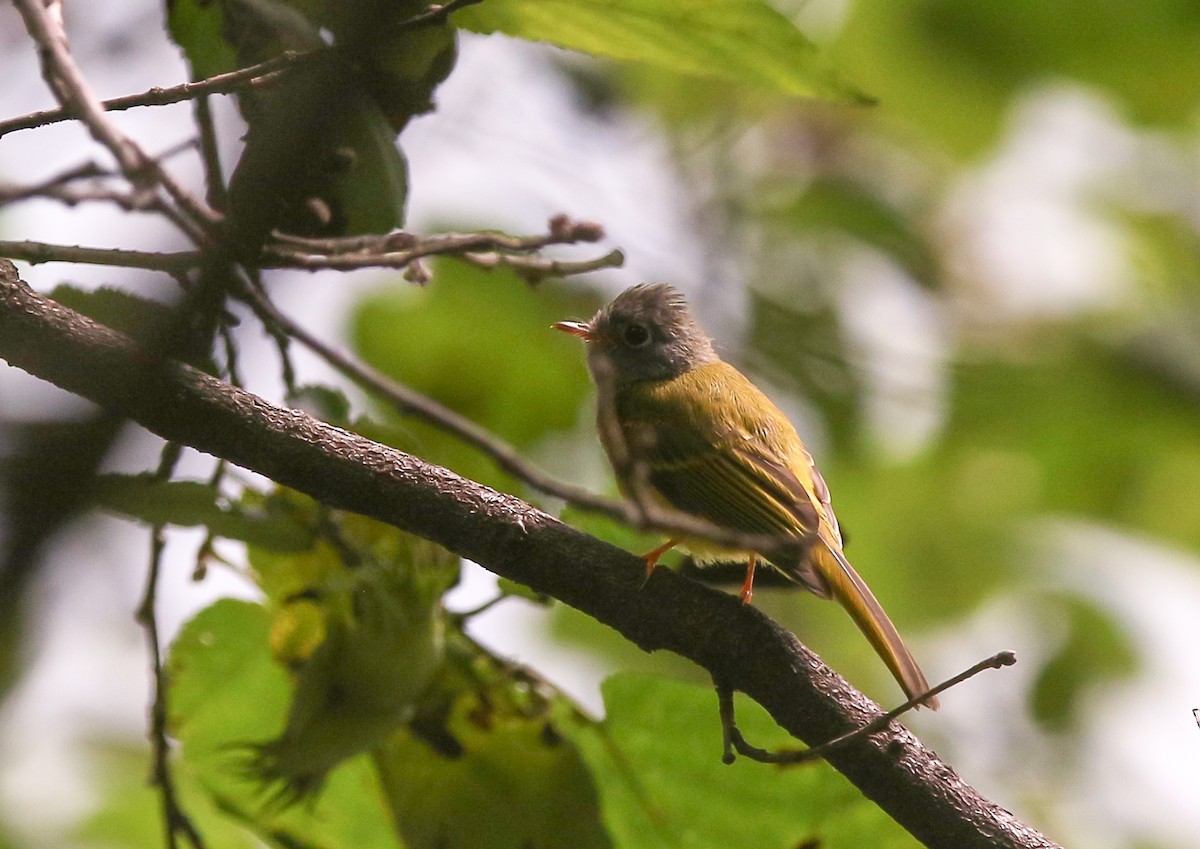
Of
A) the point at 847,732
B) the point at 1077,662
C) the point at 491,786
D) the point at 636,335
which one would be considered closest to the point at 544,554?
the point at 847,732

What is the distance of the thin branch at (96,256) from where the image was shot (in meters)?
1.50

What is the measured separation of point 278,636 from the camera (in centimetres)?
218

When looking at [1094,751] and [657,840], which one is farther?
[1094,751]

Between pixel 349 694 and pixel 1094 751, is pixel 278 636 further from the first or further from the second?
pixel 1094 751

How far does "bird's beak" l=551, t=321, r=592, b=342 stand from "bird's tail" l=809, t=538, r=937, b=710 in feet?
3.54

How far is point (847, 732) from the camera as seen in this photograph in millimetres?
1743

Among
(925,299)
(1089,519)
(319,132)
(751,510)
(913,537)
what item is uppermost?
(925,299)

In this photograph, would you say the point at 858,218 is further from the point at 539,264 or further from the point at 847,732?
the point at 847,732

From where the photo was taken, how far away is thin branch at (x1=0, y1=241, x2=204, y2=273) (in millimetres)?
1496

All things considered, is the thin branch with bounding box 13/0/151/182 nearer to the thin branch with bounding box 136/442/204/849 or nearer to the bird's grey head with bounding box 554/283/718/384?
the thin branch with bounding box 136/442/204/849

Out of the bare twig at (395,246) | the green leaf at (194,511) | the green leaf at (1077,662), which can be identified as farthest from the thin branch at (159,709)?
the green leaf at (1077,662)

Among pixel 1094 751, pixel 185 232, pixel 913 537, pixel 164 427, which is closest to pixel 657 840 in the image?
pixel 164 427

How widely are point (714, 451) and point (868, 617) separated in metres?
0.67

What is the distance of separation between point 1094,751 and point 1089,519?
0.88m
